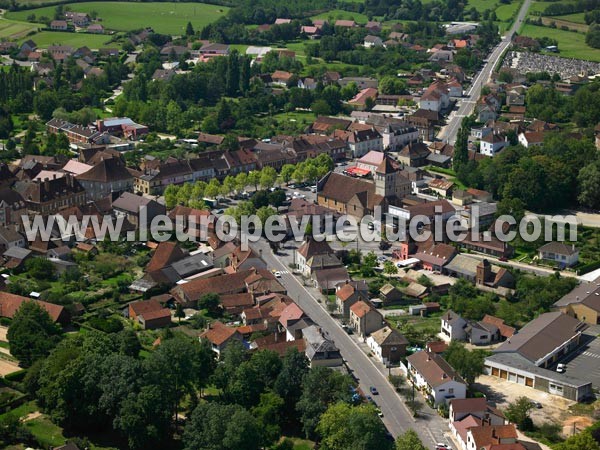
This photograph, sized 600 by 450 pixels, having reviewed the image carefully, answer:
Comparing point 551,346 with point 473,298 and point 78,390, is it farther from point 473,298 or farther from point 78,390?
point 78,390

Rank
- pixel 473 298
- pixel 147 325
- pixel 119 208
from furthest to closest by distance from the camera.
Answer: pixel 119 208 < pixel 473 298 < pixel 147 325

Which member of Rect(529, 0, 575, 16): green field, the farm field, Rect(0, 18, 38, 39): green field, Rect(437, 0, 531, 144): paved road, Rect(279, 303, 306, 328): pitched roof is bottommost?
Rect(437, 0, 531, 144): paved road

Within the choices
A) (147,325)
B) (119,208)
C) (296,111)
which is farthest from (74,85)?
(147,325)

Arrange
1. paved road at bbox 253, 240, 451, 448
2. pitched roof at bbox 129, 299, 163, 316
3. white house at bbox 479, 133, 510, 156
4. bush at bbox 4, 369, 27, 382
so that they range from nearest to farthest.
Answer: paved road at bbox 253, 240, 451, 448 → bush at bbox 4, 369, 27, 382 → pitched roof at bbox 129, 299, 163, 316 → white house at bbox 479, 133, 510, 156

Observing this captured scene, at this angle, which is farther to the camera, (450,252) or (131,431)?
(450,252)

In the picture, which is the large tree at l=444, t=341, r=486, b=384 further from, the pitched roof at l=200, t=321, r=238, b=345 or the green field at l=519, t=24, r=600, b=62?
the green field at l=519, t=24, r=600, b=62

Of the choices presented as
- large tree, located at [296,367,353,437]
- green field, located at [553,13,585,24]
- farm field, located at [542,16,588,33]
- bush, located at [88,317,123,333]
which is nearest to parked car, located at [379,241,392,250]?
bush, located at [88,317,123,333]

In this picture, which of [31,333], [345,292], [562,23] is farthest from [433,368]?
[562,23]

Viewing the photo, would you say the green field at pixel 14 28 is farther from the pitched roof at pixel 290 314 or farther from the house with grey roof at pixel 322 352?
the house with grey roof at pixel 322 352
